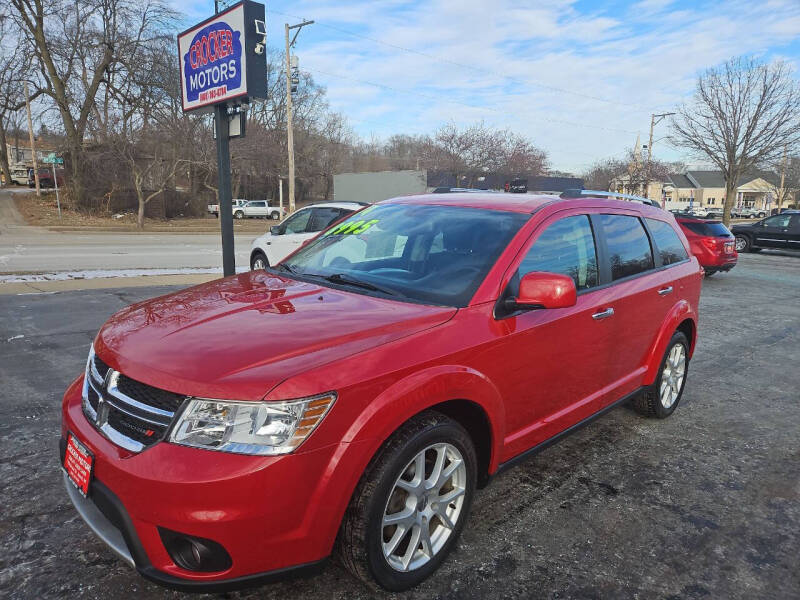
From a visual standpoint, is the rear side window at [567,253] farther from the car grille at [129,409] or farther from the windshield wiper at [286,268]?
the car grille at [129,409]

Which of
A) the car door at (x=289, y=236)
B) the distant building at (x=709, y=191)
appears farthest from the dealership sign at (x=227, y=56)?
the distant building at (x=709, y=191)

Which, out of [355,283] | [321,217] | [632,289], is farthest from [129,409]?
[321,217]

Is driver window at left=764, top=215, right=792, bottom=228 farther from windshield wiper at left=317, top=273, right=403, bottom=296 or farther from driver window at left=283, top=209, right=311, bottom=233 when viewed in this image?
windshield wiper at left=317, top=273, right=403, bottom=296

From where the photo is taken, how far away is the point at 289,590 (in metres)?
2.37

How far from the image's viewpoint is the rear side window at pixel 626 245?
3602 mm

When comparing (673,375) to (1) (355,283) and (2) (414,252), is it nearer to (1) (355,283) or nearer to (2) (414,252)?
(2) (414,252)

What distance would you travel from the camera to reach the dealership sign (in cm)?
611

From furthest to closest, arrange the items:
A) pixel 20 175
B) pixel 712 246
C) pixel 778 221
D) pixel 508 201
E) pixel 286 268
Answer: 1. pixel 20 175
2. pixel 778 221
3. pixel 712 246
4. pixel 286 268
5. pixel 508 201

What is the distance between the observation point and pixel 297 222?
409 inches

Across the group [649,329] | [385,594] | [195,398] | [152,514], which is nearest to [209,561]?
[152,514]

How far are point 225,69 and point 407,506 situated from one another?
567cm

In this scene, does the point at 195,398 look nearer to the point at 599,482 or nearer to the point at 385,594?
the point at 385,594

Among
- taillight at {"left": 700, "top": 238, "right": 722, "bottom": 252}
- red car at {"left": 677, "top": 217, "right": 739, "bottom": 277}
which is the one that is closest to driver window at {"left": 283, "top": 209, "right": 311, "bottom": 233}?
red car at {"left": 677, "top": 217, "right": 739, "bottom": 277}

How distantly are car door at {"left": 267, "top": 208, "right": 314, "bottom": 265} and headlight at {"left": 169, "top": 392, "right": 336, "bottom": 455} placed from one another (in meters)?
8.16
